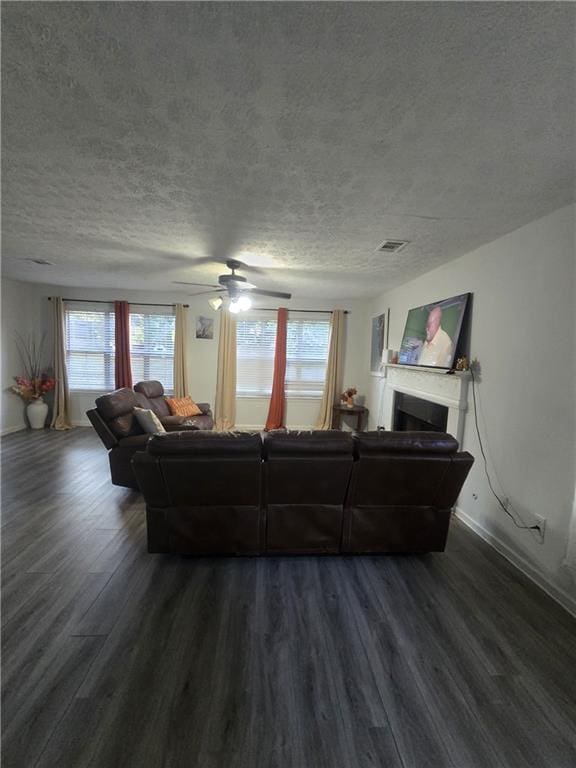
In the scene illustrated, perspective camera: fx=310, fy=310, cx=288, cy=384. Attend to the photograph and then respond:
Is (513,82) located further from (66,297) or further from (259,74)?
(66,297)

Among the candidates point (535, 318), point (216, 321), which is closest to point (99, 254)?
point (216, 321)

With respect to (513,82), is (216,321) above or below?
below

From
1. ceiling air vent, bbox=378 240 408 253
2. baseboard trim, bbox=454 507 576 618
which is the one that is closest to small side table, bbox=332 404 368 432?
baseboard trim, bbox=454 507 576 618

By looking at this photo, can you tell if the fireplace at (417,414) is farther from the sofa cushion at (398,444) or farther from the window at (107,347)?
the window at (107,347)

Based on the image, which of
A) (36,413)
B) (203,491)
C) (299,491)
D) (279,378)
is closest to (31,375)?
(36,413)

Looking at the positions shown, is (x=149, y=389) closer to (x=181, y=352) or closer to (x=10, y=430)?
(x=181, y=352)

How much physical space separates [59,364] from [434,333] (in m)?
5.98

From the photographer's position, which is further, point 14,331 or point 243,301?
point 14,331

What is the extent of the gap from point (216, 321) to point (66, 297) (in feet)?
8.65

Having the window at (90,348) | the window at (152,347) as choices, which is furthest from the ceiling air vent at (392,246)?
the window at (90,348)

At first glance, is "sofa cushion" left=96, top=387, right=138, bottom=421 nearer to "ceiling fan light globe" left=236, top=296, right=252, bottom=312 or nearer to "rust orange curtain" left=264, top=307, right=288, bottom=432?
"ceiling fan light globe" left=236, top=296, right=252, bottom=312

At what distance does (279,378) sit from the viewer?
5.69 meters

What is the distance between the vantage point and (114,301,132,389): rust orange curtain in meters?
5.42

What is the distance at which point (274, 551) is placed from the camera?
217cm
